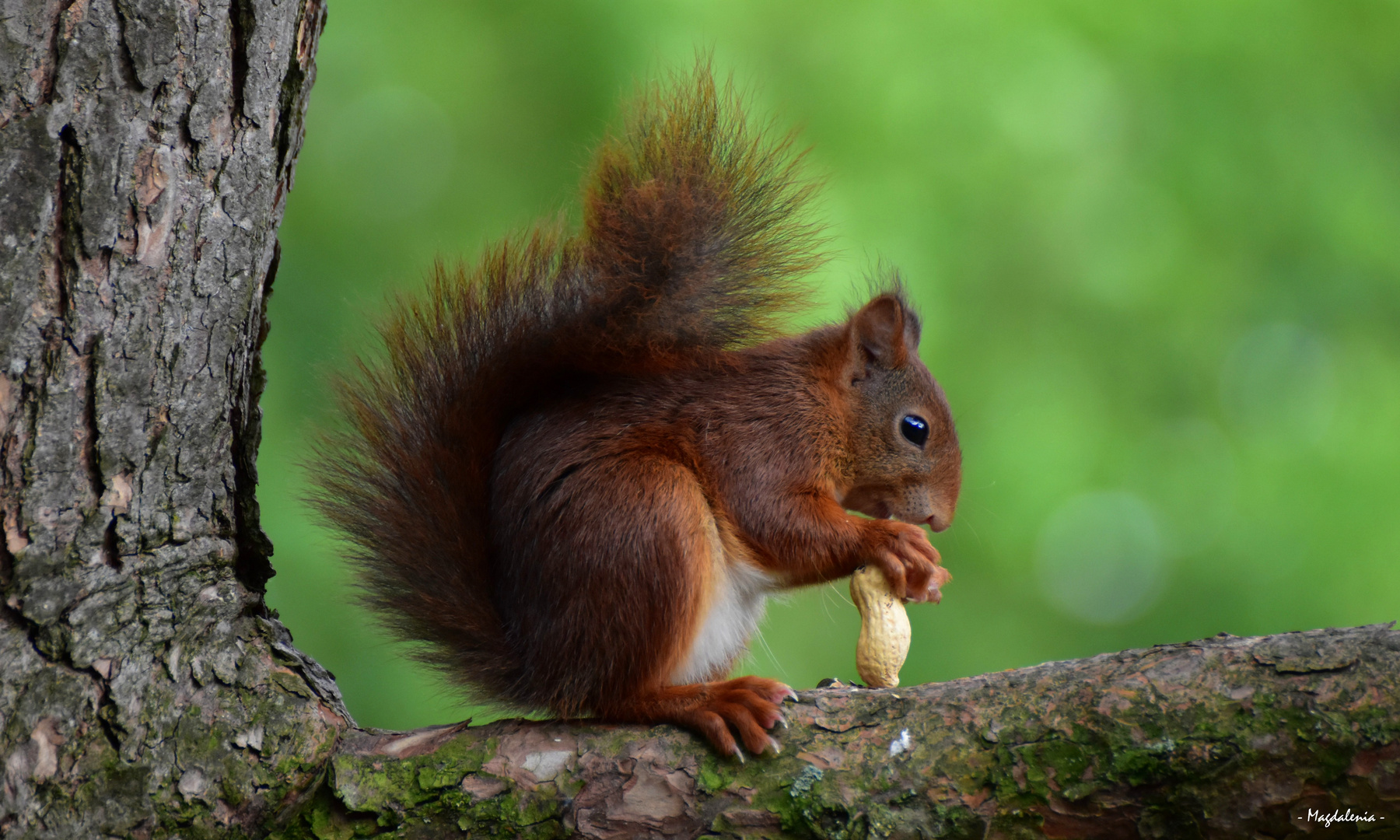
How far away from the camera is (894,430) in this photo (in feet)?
6.31

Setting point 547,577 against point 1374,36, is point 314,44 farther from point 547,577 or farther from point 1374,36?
point 1374,36

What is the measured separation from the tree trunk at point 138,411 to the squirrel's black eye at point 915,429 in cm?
104

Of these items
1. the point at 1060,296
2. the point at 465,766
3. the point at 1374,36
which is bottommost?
the point at 465,766

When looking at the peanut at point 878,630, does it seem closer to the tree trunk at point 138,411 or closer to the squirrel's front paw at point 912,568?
the squirrel's front paw at point 912,568

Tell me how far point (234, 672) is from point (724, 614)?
2.27ft

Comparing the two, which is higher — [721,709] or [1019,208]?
[1019,208]

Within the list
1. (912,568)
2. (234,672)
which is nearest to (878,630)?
(912,568)

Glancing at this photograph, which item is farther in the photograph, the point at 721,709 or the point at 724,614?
the point at 724,614

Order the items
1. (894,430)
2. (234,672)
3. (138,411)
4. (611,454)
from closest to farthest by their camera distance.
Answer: (138,411)
(234,672)
(611,454)
(894,430)

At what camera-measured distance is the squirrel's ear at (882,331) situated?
6.38ft

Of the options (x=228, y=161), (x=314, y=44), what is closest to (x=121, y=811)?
(x=228, y=161)

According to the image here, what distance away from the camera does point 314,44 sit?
1456 mm

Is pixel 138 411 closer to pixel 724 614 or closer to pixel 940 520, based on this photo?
pixel 724 614

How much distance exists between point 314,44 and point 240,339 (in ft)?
1.35
